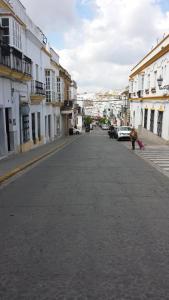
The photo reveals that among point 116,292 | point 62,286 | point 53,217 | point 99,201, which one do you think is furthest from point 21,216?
point 116,292

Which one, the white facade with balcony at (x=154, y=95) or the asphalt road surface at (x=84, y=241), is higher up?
the white facade with balcony at (x=154, y=95)

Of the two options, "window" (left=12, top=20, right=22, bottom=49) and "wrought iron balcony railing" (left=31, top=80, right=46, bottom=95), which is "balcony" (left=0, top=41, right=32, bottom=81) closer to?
"window" (left=12, top=20, right=22, bottom=49)

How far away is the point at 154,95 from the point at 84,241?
23.3 m

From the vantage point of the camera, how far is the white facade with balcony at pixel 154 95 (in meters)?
22.1

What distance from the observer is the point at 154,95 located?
1032 inches

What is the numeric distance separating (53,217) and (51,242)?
1096 mm

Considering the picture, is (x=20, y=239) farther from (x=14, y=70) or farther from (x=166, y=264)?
(x=14, y=70)

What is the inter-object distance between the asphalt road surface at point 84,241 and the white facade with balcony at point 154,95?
15027 mm

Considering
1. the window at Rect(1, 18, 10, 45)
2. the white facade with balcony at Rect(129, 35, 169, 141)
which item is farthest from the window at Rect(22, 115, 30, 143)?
the white facade with balcony at Rect(129, 35, 169, 141)

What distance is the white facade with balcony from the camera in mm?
22094

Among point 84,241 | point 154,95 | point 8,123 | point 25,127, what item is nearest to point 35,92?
point 25,127

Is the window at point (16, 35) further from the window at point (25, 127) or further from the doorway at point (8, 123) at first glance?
the window at point (25, 127)

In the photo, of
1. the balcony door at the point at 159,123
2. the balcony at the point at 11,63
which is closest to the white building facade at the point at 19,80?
the balcony at the point at 11,63

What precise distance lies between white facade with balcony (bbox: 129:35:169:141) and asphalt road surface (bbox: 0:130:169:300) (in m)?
15.0
